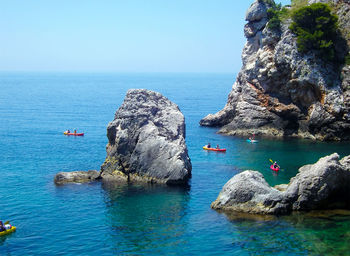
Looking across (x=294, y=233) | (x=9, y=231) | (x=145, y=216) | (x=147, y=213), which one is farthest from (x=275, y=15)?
(x=9, y=231)

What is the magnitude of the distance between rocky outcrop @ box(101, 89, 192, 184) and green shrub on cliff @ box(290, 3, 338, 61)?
34.1 m

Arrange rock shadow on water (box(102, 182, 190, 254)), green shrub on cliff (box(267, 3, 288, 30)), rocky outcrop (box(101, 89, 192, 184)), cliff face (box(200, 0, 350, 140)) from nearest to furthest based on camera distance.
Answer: rock shadow on water (box(102, 182, 190, 254)) → rocky outcrop (box(101, 89, 192, 184)) → cliff face (box(200, 0, 350, 140)) → green shrub on cliff (box(267, 3, 288, 30))

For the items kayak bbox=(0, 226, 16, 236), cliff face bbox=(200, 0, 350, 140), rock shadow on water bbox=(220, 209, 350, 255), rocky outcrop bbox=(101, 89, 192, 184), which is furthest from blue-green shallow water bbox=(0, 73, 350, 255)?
cliff face bbox=(200, 0, 350, 140)

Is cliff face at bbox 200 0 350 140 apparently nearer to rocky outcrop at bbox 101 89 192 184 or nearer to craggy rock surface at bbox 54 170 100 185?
rocky outcrop at bbox 101 89 192 184

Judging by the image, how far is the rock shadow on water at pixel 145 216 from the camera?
3988cm

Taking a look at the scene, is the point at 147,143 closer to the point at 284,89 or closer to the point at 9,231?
the point at 9,231

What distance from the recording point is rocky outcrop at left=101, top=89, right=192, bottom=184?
57062 mm

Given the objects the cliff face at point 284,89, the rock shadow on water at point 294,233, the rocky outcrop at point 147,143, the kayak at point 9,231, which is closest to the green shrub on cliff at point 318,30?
the cliff face at point 284,89

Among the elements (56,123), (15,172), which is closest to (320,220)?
(15,172)

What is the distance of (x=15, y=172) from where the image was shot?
204 ft

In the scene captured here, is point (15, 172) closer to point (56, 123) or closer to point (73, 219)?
point (73, 219)

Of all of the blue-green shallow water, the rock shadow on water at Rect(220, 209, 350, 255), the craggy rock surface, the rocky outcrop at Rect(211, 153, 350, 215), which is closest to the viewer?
the rock shadow on water at Rect(220, 209, 350, 255)

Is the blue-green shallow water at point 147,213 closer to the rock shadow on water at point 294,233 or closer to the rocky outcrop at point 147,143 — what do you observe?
the rock shadow on water at point 294,233

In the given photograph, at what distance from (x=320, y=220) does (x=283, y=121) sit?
4878 cm
